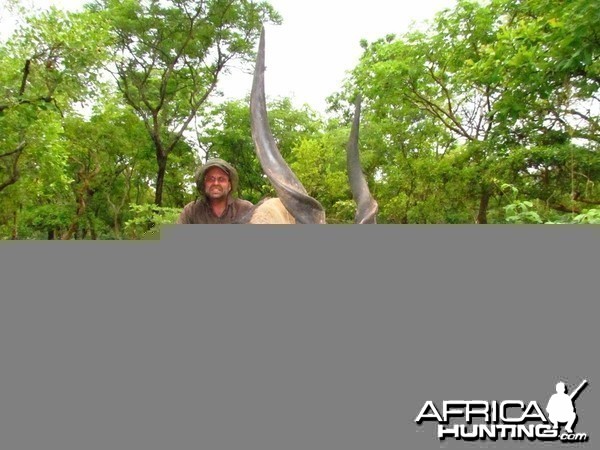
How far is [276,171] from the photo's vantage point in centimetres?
217

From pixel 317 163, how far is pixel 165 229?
9058 mm

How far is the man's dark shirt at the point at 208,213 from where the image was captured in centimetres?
265

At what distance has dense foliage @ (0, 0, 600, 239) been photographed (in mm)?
5441

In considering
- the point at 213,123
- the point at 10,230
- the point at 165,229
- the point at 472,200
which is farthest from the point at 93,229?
the point at 165,229

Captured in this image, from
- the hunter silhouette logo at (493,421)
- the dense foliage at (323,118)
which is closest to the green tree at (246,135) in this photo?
the dense foliage at (323,118)

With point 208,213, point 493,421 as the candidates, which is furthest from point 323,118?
point 493,421

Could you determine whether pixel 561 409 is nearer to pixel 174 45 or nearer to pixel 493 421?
pixel 493 421

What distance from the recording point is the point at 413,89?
8.58 metres

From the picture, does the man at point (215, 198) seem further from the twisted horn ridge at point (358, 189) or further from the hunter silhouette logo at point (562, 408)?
the hunter silhouette logo at point (562, 408)

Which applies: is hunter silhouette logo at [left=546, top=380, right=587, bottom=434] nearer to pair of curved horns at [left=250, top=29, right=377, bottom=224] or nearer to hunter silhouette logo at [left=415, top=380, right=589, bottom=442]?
hunter silhouette logo at [left=415, top=380, right=589, bottom=442]

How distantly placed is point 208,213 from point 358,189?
782 millimetres

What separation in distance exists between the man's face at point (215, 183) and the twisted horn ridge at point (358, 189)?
0.62 meters

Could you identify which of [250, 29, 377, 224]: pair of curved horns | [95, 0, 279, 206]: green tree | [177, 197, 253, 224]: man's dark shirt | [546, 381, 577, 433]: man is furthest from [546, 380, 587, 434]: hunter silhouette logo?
[95, 0, 279, 206]: green tree

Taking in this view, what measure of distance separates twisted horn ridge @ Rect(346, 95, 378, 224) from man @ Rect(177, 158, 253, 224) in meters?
0.58
